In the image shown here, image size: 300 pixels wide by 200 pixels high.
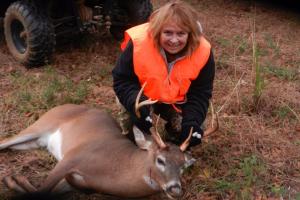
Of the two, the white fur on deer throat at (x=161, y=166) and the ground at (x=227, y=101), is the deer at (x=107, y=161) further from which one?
the ground at (x=227, y=101)

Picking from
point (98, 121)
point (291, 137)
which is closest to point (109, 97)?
point (98, 121)

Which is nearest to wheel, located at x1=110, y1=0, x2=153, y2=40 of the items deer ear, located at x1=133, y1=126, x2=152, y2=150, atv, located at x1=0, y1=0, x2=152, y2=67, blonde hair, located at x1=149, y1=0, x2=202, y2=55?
atv, located at x1=0, y1=0, x2=152, y2=67

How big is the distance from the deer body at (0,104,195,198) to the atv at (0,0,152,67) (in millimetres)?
1492

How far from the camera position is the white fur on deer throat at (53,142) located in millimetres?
4465

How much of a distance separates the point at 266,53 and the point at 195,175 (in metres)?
2.94

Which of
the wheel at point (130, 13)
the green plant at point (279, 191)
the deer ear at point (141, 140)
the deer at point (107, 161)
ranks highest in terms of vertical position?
the wheel at point (130, 13)

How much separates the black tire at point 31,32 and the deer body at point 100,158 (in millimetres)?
1459

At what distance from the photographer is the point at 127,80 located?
4.25 meters

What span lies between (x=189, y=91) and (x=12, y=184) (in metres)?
1.55

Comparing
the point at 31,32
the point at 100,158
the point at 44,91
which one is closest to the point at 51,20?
the point at 31,32

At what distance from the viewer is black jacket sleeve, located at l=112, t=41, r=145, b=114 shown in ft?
13.7

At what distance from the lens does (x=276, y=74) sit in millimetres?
6191

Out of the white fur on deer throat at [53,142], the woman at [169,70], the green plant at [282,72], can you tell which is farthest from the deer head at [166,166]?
the green plant at [282,72]

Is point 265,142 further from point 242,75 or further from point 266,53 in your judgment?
point 266,53
